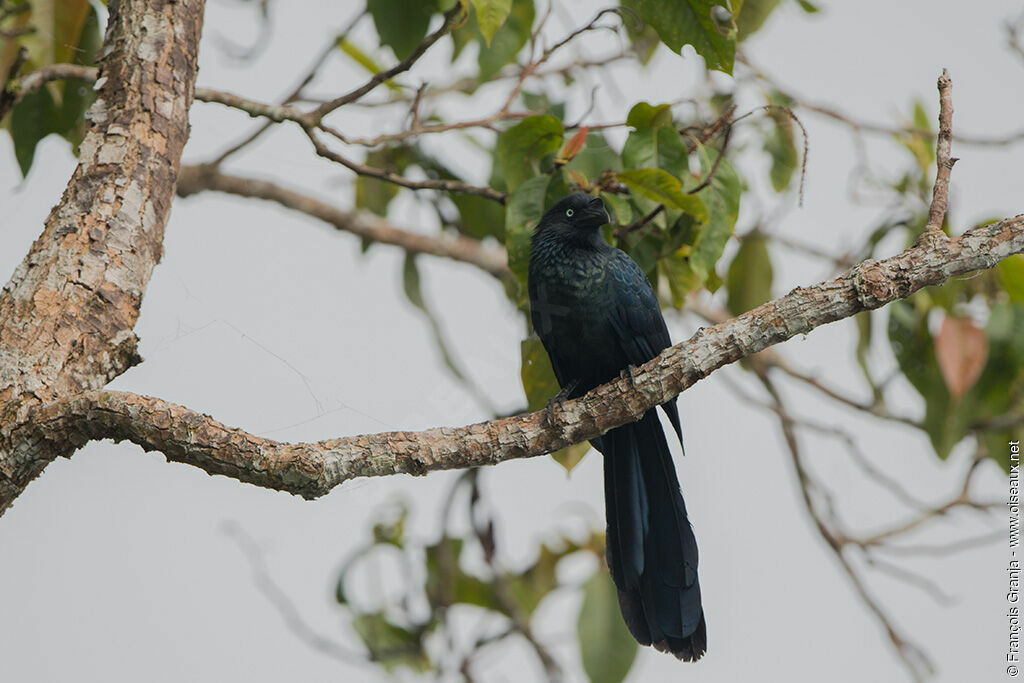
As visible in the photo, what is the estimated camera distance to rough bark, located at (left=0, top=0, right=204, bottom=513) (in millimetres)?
2115

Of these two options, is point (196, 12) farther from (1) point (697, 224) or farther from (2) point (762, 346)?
(2) point (762, 346)

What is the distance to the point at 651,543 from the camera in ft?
9.89

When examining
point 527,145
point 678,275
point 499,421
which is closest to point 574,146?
point 527,145

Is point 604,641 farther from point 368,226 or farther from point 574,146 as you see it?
point 368,226

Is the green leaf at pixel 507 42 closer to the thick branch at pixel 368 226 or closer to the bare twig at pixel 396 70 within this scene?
the bare twig at pixel 396 70

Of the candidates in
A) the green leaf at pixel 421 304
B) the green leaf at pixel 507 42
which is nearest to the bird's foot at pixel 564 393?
the green leaf at pixel 421 304

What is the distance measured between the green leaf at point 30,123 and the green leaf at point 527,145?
4.95 ft

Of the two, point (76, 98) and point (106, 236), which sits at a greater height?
point (76, 98)

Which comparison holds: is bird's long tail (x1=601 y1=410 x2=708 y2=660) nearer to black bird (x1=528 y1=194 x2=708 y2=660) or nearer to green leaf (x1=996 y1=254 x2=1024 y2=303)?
black bird (x1=528 y1=194 x2=708 y2=660)

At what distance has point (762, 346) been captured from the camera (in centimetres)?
222

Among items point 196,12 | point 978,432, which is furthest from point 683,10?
point 978,432

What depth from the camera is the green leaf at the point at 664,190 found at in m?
2.74

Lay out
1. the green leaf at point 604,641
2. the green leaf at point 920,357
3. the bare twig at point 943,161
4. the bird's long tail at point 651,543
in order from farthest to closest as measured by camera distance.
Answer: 1. the green leaf at point 920,357
2. the green leaf at point 604,641
3. the bird's long tail at point 651,543
4. the bare twig at point 943,161

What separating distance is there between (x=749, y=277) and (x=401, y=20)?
77.0 inches
